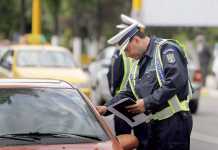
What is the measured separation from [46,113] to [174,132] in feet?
3.50

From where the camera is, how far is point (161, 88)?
6.09 m

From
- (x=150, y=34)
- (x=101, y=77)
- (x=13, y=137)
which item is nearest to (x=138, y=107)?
(x=13, y=137)

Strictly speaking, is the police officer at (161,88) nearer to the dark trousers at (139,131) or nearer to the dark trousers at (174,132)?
the dark trousers at (174,132)

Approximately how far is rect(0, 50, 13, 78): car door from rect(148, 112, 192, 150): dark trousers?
9.93m

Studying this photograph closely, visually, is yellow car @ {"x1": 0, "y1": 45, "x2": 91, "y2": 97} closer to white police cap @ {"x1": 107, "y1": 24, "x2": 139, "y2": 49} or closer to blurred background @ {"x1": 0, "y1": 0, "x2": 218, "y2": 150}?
blurred background @ {"x1": 0, "y1": 0, "x2": 218, "y2": 150}

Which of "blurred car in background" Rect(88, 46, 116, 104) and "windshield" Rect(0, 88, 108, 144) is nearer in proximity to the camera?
"windshield" Rect(0, 88, 108, 144)

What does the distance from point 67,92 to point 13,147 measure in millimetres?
1114

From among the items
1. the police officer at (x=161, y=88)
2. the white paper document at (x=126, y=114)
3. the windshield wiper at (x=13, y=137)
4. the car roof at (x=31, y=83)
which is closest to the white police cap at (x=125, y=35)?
the police officer at (x=161, y=88)

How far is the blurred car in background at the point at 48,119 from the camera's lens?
18.0 feet

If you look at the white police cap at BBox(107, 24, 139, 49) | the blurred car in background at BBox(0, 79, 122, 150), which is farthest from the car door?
the white police cap at BBox(107, 24, 139, 49)

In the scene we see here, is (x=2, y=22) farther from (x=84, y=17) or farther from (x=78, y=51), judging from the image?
(x=78, y=51)

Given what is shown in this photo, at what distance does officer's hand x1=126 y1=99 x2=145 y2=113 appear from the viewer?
20.1 ft

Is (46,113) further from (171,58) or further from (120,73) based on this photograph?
(120,73)

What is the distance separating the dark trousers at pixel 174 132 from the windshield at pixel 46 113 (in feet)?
1.97
